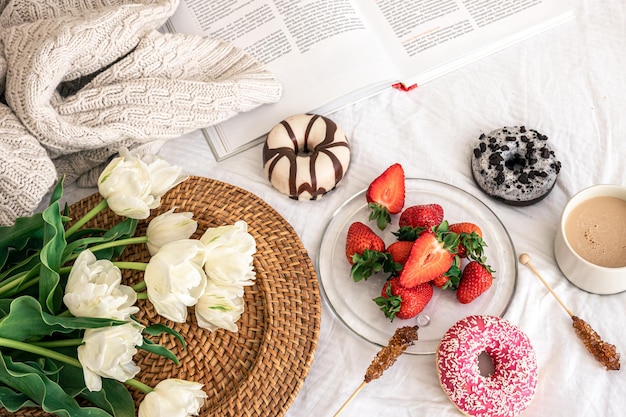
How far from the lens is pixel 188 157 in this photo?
0.85 m

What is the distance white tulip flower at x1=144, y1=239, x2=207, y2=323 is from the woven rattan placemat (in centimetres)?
13

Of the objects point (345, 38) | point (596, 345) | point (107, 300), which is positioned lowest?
point (596, 345)

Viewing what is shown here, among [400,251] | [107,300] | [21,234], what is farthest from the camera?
[400,251]

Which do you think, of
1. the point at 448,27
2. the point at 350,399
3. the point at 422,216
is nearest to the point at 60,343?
the point at 350,399

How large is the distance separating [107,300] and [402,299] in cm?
31

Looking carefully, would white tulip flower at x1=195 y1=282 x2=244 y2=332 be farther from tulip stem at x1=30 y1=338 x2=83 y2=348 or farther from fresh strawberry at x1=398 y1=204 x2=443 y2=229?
fresh strawberry at x1=398 y1=204 x2=443 y2=229

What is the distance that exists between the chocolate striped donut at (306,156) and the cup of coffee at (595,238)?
27 centimetres

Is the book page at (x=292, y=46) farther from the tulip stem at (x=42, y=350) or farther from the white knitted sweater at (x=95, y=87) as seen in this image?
the tulip stem at (x=42, y=350)

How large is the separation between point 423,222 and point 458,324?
0.12 m

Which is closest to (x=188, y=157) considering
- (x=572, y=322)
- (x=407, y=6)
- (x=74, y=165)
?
(x=74, y=165)

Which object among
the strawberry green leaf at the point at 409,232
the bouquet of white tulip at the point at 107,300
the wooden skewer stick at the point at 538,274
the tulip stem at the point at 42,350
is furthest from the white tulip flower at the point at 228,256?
the wooden skewer stick at the point at 538,274

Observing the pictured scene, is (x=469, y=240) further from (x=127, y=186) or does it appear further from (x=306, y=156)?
(x=127, y=186)

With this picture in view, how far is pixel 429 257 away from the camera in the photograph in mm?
675

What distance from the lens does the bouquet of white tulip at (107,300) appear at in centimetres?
Answer: 51
